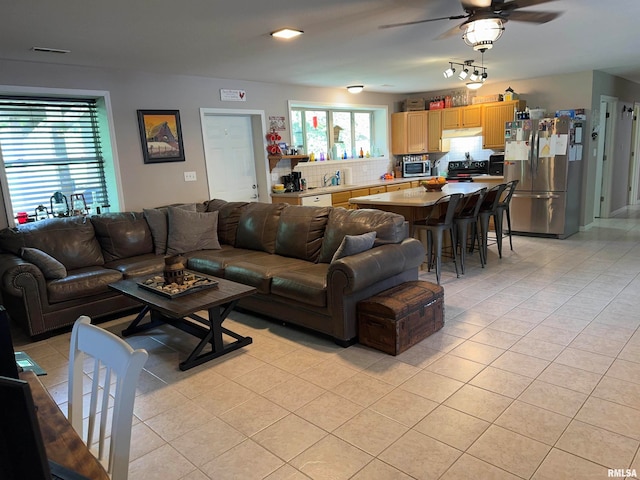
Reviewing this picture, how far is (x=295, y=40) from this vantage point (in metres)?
4.05

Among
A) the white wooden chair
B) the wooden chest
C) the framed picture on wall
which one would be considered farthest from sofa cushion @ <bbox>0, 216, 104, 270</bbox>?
the white wooden chair

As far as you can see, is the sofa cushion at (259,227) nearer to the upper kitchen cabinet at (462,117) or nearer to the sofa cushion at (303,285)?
the sofa cushion at (303,285)

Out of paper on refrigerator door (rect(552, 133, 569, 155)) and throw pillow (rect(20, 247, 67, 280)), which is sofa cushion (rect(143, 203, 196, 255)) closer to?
throw pillow (rect(20, 247, 67, 280))

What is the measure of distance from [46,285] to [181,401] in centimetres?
192

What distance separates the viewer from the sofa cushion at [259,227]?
15.1 feet

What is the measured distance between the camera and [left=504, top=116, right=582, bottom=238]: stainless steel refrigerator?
638 centimetres

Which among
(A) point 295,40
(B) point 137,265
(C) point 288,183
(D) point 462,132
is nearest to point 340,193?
(C) point 288,183

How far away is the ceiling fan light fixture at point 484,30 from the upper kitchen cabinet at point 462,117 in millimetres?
4755

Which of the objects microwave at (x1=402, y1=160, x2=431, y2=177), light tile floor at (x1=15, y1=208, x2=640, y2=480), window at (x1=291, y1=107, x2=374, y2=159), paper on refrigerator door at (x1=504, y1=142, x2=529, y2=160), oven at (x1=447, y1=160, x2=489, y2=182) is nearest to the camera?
light tile floor at (x1=15, y1=208, x2=640, y2=480)

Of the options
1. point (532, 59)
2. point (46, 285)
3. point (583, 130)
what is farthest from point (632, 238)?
point (46, 285)

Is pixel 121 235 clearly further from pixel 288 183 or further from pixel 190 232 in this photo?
pixel 288 183

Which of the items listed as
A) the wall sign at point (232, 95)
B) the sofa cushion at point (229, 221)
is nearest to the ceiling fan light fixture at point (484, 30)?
the sofa cushion at point (229, 221)

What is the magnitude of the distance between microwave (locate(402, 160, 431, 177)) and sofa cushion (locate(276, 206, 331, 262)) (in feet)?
15.6

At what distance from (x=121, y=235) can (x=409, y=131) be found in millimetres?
5934
